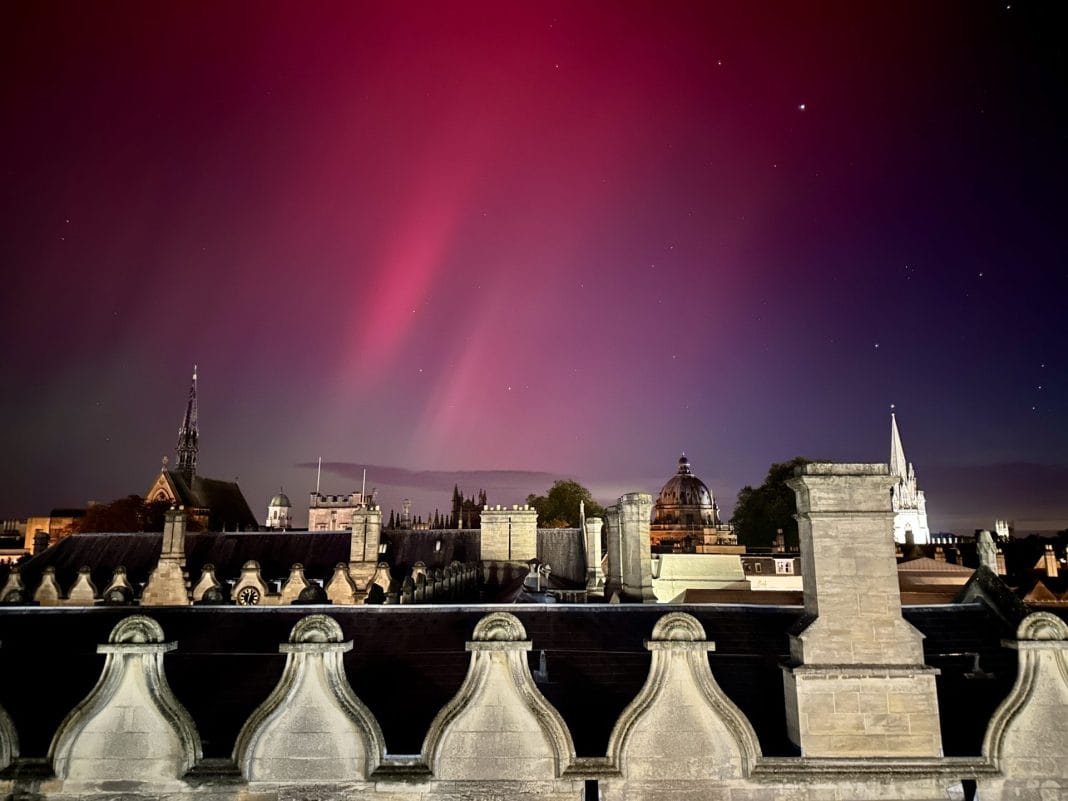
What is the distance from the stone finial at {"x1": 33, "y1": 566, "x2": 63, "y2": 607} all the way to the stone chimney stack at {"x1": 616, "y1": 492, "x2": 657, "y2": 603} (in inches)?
1355

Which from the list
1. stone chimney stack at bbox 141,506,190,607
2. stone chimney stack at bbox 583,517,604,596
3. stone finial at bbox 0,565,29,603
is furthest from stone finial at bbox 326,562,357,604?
stone finial at bbox 0,565,29,603

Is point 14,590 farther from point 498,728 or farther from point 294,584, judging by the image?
point 498,728

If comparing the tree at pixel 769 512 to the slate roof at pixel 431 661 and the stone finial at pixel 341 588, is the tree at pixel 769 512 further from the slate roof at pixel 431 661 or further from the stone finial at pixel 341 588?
the slate roof at pixel 431 661

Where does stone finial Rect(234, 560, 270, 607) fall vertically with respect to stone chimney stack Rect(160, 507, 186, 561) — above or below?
below

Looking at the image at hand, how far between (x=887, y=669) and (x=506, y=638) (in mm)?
4817

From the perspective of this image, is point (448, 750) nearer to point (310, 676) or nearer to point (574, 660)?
point (310, 676)

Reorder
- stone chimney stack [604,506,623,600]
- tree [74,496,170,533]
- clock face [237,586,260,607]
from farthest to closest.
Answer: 1. tree [74,496,170,533]
2. clock face [237,586,260,607]
3. stone chimney stack [604,506,623,600]

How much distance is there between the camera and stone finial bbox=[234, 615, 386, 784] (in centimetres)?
877

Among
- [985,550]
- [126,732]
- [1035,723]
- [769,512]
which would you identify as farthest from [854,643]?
[769,512]

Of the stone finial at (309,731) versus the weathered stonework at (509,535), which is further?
the weathered stonework at (509,535)

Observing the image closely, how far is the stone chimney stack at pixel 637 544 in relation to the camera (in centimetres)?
2289

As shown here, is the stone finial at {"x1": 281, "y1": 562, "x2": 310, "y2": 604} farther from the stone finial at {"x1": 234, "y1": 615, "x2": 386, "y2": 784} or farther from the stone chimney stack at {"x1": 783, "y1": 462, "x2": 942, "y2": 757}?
the stone chimney stack at {"x1": 783, "y1": 462, "x2": 942, "y2": 757}

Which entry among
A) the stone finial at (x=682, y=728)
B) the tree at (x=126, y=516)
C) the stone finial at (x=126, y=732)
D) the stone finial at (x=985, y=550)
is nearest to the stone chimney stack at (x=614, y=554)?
the stone finial at (x=985, y=550)

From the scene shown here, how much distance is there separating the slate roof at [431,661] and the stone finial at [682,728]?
57 centimetres
